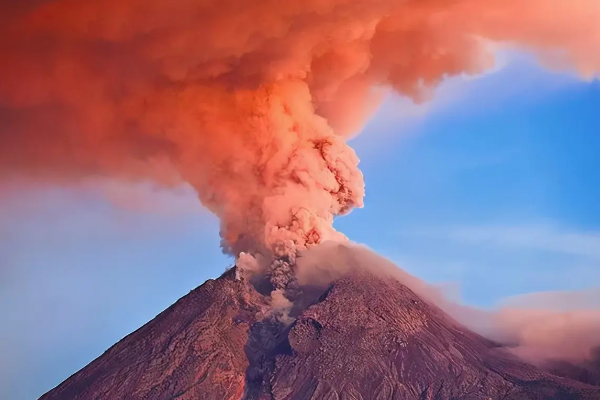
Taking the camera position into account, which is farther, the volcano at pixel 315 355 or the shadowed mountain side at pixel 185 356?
the shadowed mountain side at pixel 185 356

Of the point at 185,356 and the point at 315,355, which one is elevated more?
the point at 185,356

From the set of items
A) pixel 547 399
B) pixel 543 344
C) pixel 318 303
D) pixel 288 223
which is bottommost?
pixel 547 399

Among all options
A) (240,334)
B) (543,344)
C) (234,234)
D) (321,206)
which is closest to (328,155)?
(321,206)

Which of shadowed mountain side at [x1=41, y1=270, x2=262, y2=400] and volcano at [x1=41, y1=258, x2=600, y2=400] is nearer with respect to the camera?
volcano at [x1=41, y1=258, x2=600, y2=400]

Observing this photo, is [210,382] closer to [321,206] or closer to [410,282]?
[321,206]

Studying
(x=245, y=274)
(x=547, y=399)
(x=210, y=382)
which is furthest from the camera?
(x=245, y=274)

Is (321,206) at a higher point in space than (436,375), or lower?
higher

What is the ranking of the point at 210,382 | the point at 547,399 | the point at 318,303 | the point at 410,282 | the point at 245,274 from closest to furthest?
the point at 547,399 → the point at 210,382 → the point at 318,303 → the point at 245,274 → the point at 410,282

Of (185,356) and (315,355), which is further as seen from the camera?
(185,356)
